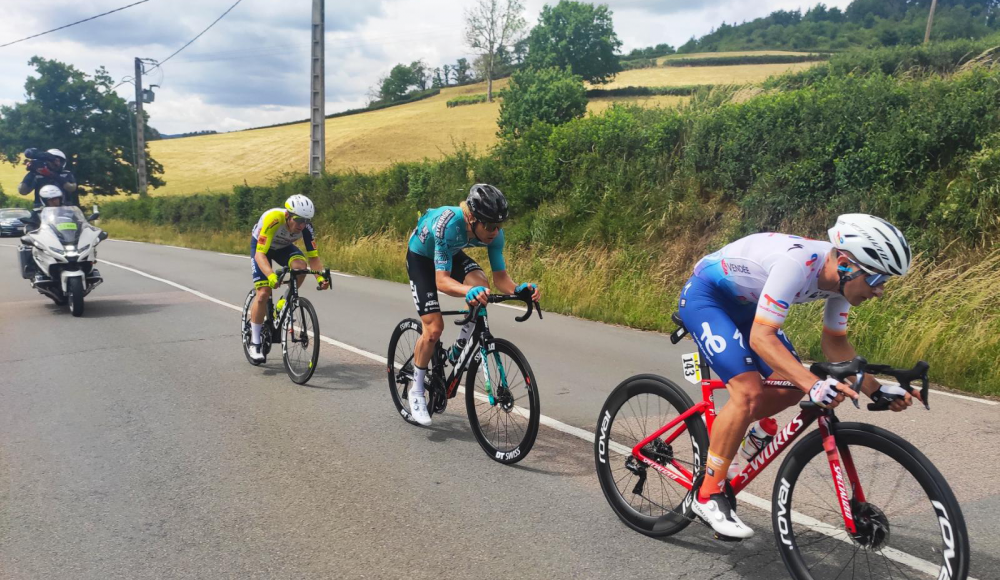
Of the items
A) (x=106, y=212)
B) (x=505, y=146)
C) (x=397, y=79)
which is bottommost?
(x=106, y=212)

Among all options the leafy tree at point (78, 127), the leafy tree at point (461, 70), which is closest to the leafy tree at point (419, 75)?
the leafy tree at point (461, 70)

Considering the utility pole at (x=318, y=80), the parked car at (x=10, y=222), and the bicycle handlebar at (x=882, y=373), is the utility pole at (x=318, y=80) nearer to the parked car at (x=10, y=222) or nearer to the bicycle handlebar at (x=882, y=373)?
the parked car at (x=10, y=222)

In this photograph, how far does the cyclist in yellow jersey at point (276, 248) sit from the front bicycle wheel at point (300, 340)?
11.8 inches

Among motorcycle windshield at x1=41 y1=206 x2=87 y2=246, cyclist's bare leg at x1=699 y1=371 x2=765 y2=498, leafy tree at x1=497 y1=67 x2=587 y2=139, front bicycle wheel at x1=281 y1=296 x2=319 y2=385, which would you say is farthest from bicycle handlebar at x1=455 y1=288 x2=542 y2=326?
leafy tree at x1=497 y1=67 x2=587 y2=139

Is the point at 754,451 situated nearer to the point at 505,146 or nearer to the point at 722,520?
the point at 722,520

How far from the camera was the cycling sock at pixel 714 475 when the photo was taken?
3.25m

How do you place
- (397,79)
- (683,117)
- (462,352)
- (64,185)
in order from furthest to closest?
(397,79), (683,117), (64,185), (462,352)

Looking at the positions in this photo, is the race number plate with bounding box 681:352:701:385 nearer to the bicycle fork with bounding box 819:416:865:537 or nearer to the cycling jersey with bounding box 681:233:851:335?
the cycling jersey with bounding box 681:233:851:335

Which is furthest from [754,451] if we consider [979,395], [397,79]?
A: [397,79]

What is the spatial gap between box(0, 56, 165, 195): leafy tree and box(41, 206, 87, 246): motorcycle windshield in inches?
2138

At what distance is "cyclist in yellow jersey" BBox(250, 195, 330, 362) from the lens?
6.97 meters

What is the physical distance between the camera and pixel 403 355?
583 centimetres

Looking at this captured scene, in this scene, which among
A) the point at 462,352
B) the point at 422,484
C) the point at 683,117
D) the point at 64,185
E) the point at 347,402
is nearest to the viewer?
the point at 422,484

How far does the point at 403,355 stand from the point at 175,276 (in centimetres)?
1238
